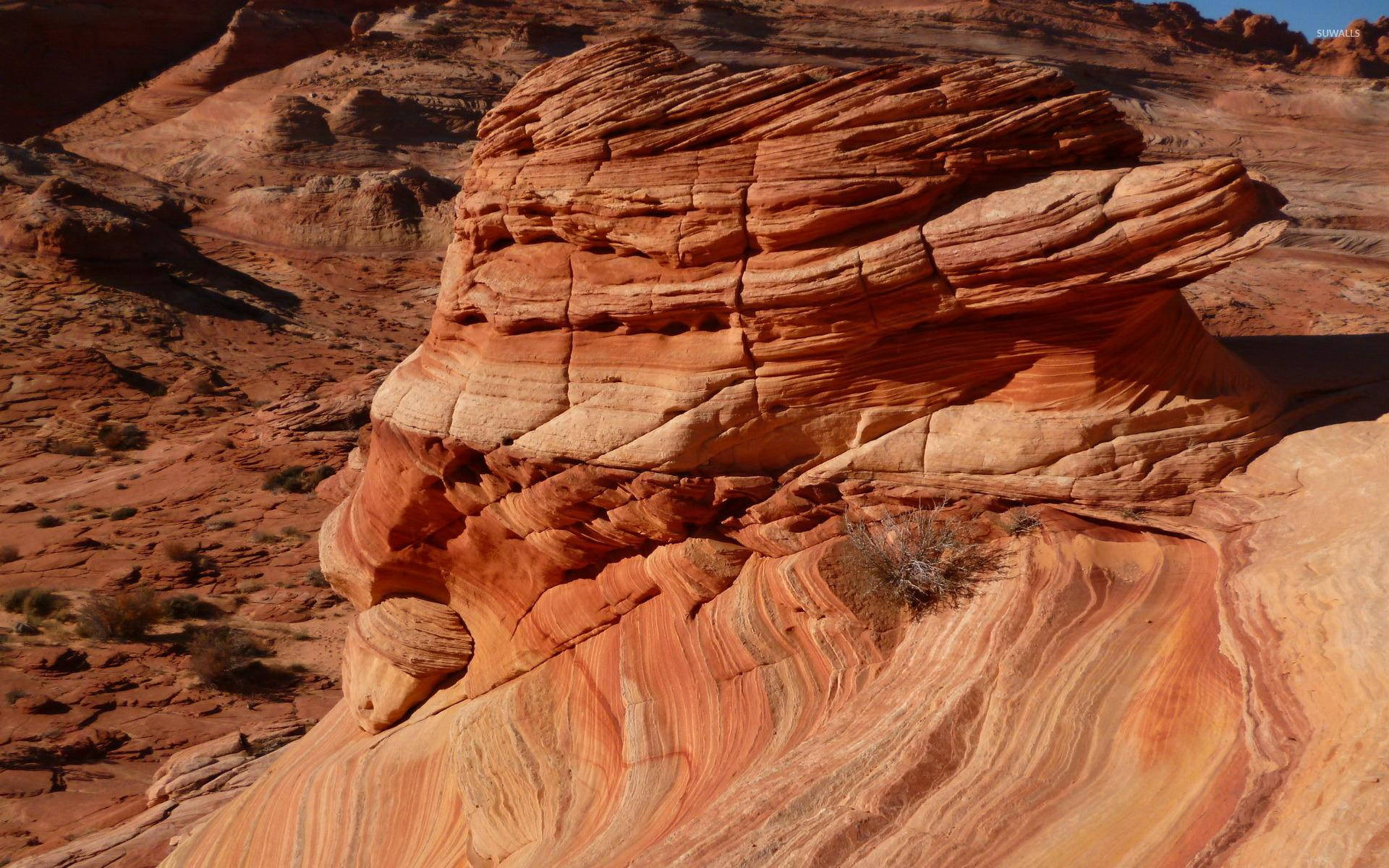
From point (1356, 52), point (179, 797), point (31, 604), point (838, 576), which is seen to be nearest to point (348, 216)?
point (31, 604)

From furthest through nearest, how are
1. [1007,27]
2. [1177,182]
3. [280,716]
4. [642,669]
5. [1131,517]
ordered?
[1007,27] < [280,716] < [642,669] < [1131,517] < [1177,182]

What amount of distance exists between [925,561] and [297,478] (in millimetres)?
16578

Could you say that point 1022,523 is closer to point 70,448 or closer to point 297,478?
point 297,478

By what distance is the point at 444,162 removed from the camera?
125 feet

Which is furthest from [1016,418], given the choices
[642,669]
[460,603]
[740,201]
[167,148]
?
[167,148]

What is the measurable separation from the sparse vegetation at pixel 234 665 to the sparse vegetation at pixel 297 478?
5.43 metres

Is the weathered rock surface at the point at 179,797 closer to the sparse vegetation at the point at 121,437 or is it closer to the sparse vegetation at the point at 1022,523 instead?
the sparse vegetation at the point at 1022,523

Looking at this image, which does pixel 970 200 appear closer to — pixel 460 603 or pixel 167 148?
pixel 460 603

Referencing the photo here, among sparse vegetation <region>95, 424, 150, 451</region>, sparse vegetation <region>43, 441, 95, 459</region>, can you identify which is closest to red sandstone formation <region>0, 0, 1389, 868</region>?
sparse vegetation <region>43, 441, 95, 459</region>

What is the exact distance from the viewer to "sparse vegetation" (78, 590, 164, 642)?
13930mm

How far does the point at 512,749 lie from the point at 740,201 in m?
4.53

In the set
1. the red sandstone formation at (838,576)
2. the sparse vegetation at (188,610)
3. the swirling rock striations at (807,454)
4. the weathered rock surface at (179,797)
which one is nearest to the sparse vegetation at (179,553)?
the sparse vegetation at (188,610)

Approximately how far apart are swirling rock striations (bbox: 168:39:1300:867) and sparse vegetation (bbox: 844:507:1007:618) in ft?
0.56

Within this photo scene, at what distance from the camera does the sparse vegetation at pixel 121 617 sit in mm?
13930
